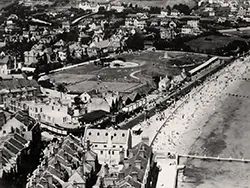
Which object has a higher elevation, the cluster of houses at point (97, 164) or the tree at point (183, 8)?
the cluster of houses at point (97, 164)

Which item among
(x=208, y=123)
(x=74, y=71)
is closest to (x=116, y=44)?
(x=74, y=71)

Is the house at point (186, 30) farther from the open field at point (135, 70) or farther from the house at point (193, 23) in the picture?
the open field at point (135, 70)

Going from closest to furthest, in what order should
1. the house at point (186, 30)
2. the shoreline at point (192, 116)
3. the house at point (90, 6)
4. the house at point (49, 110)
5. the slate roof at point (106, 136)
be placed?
the slate roof at point (106, 136) → the shoreline at point (192, 116) → the house at point (49, 110) → the house at point (186, 30) → the house at point (90, 6)

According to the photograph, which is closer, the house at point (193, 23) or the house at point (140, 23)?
the house at point (140, 23)

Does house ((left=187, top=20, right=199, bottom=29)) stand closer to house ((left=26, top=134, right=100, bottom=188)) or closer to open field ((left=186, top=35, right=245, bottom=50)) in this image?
open field ((left=186, top=35, right=245, bottom=50))

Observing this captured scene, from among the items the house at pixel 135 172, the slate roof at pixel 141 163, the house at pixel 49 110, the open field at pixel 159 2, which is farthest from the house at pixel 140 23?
the slate roof at pixel 141 163

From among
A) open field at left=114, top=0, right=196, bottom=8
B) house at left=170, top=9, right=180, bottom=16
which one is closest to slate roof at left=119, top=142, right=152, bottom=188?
house at left=170, top=9, right=180, bottom=16
